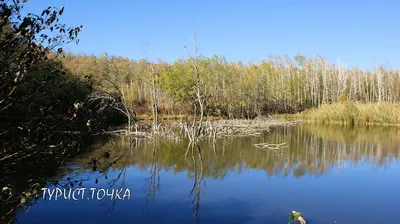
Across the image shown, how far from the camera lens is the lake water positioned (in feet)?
18.2

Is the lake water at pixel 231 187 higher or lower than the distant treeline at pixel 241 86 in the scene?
lower

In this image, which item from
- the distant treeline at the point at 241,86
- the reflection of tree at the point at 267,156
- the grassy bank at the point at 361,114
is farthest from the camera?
the distant treeline at the point at 241,86

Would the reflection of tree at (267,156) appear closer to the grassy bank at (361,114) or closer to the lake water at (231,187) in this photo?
the lake water at (231,187)

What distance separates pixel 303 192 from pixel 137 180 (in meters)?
3.80

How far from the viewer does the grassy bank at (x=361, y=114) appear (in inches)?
973

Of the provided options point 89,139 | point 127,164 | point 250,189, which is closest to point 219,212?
point 250,189

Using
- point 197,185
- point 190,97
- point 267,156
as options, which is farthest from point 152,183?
point 190,97

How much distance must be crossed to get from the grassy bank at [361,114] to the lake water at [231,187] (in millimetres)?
13342

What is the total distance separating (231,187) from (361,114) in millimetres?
21773

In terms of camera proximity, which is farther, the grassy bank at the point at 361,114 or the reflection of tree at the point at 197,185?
the grassy bank at the point at 361,114

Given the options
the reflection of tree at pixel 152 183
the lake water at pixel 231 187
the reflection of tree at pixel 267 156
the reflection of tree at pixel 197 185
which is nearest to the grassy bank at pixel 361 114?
the reflection of tree at pixel 267 156

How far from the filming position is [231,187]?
749cm

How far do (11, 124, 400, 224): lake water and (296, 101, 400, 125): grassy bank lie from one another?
13.3 m

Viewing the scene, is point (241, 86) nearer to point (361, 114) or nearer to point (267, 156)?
point (361, 114)
